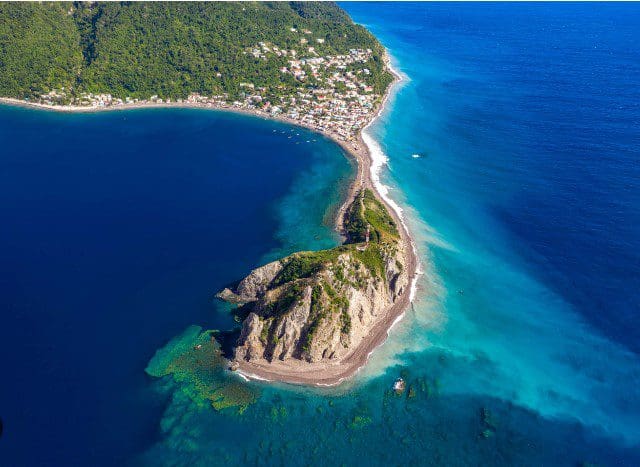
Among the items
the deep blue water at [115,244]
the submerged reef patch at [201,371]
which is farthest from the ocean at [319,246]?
the submerged reef patch at [201,371]

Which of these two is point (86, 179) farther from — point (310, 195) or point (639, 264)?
point (639, 264)

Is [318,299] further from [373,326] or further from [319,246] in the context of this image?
[319,246]

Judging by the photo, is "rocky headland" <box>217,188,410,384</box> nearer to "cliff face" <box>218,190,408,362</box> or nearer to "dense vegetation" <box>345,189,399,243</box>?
"cliff face" <box>218,190,408,362</box>

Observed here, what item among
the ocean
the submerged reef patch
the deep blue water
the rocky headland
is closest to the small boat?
the ocean

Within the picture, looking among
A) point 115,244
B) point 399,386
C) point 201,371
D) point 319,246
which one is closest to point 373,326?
point 399,386

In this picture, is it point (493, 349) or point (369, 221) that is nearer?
point (493, 349)
